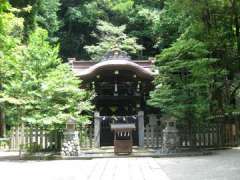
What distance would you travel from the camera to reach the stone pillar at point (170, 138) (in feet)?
46.2

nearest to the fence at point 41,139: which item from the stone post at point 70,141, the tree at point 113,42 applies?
the stone post at point 70,141

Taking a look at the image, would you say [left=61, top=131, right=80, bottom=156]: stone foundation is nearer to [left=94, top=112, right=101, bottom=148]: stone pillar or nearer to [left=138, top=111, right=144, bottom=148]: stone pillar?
[left=94, top=112, right=101, bottom=148]: stone pillar

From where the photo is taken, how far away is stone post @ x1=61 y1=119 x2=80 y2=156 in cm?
1343

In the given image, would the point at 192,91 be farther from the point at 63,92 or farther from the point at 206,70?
the point at 63,92

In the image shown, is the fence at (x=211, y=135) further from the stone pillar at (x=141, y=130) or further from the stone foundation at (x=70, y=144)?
the stone foundation at (x=70, y=144)

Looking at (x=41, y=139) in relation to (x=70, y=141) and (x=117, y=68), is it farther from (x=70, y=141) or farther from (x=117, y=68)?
(x=117, y=68)

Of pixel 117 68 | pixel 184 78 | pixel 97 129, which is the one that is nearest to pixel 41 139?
pixel 97 129

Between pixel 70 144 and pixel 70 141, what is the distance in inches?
5.1

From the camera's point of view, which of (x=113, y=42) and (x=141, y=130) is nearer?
(x=141, y=130)

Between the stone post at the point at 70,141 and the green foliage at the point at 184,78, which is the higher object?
the green foliage at the point at 184,78

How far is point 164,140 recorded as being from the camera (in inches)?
563

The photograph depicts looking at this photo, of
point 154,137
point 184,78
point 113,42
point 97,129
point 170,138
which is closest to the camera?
Answer: point 170,138

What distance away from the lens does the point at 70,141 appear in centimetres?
1359

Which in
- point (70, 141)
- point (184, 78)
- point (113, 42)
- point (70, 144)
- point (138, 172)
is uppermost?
point (113, 42)
